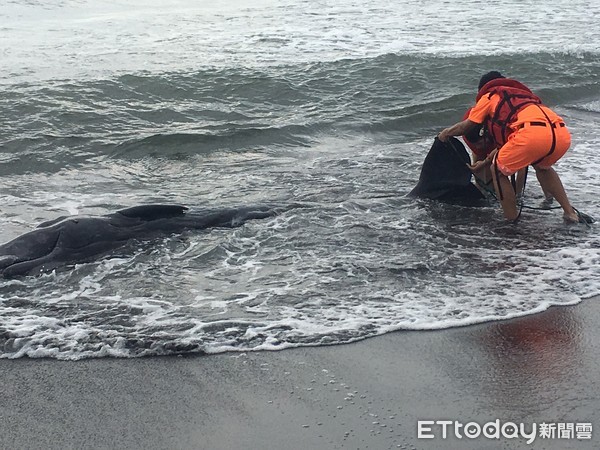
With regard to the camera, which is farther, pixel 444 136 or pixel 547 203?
pixel 547 203

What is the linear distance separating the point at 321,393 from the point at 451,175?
4.24 metres

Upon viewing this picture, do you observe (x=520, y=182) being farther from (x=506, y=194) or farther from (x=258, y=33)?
(x=258, y=33)

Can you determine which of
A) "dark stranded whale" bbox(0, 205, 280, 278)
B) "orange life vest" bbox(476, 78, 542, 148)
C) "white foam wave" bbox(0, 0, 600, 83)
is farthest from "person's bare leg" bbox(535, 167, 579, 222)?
"white foam wave" bbox(0, 0, 600, 83)

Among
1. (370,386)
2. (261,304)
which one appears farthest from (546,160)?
(370,386)

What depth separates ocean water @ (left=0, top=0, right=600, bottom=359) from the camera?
555 cm

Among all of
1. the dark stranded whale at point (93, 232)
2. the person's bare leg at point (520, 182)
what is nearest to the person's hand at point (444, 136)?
the person's bare leg at point (520, 182)

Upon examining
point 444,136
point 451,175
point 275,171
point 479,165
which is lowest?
point 275,171

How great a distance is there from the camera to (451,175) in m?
8.11

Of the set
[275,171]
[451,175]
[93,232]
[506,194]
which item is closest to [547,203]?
[506,194]

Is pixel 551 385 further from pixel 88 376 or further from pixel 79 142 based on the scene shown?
pixel 79 142

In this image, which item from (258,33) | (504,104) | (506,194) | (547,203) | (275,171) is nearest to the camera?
(504,104)

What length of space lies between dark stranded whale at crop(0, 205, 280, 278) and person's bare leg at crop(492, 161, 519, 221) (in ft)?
7.47

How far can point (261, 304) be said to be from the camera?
5688 millimetres
